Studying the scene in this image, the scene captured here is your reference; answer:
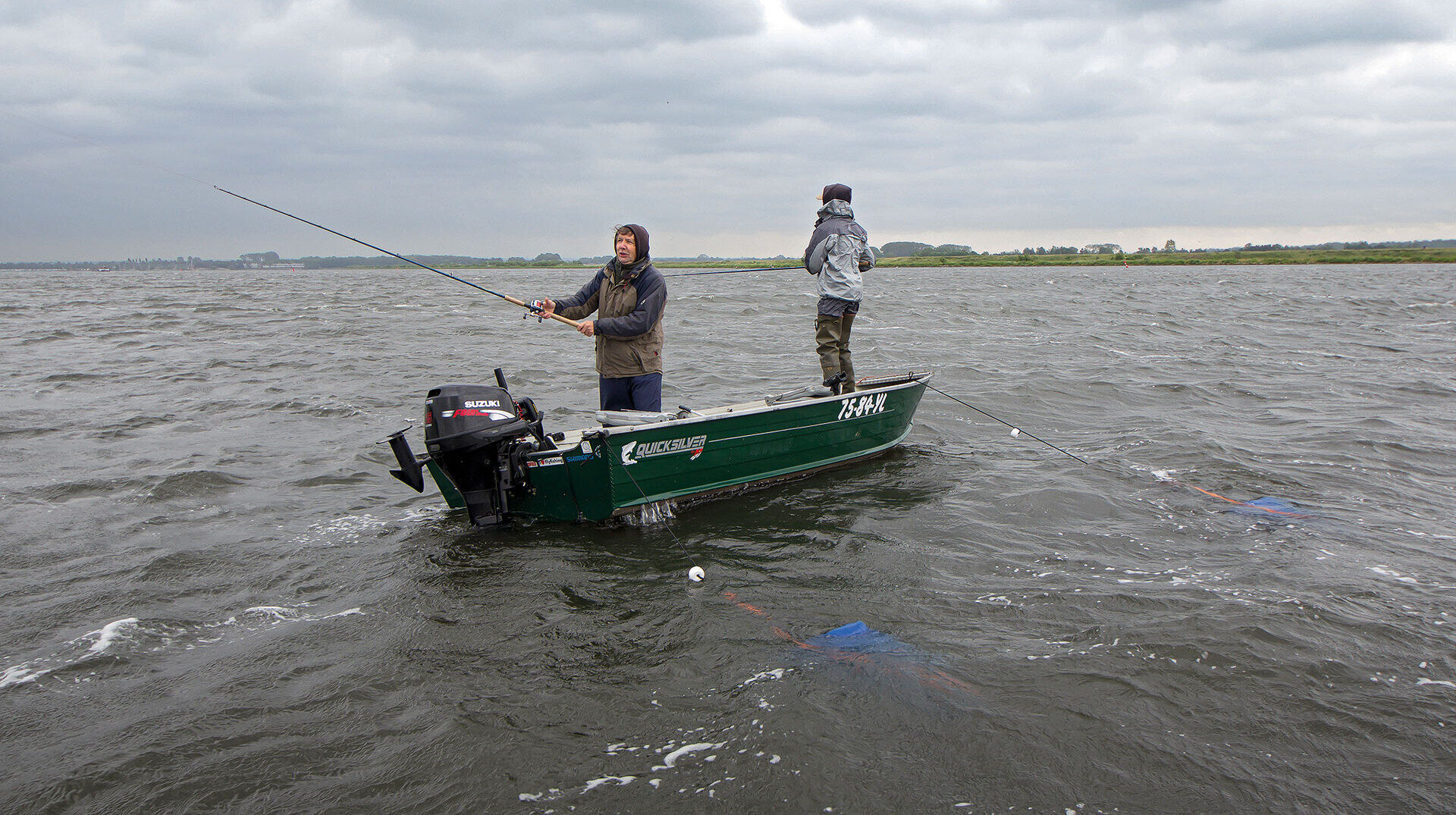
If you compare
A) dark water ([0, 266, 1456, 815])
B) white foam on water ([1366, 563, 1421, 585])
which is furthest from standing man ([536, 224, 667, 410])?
white foam on water ([1366, 563, 1421, 585])

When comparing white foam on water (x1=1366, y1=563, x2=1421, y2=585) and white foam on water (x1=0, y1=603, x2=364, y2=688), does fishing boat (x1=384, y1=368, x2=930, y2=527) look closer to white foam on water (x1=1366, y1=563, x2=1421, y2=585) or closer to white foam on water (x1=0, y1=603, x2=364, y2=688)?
white foam on water (x1=0, y1=603, x2=364, y2=688)

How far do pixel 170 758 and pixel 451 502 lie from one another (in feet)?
10.7

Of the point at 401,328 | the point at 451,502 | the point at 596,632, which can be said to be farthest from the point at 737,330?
the point at 596,632

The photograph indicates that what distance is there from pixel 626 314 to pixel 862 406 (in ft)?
8.95

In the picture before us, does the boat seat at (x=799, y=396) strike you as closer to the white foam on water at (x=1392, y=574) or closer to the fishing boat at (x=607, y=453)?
the fishing boat at (x=607, y=453)

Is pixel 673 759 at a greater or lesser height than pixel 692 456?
lesser

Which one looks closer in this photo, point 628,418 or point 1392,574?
point 1392,574

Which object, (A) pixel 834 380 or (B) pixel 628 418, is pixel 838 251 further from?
(B) pixel 628 418

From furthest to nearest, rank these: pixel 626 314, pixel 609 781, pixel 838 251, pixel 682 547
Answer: pixel 838 251 < pixel 626 314 < pixel 682 547 < pixel 609 781

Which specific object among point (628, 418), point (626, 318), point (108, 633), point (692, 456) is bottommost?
point (108, 633)

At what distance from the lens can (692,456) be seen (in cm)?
673

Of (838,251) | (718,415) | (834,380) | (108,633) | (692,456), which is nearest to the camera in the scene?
(108,633)

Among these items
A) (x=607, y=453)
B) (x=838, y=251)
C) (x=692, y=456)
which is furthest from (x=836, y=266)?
(x=607, y=453)

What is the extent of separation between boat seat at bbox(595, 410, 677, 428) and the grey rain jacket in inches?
101
